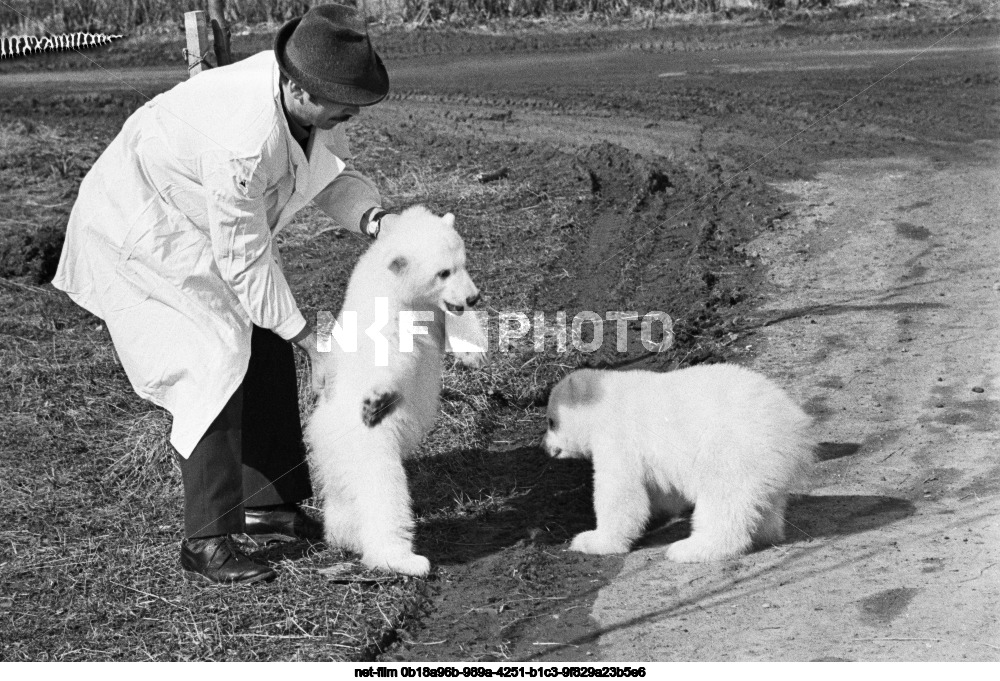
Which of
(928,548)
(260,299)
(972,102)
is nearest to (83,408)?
(260,299)

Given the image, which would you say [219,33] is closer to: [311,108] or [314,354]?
[311,108]

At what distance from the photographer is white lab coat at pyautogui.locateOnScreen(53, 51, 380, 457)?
4.07 metres

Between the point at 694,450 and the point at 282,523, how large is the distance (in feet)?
6.05

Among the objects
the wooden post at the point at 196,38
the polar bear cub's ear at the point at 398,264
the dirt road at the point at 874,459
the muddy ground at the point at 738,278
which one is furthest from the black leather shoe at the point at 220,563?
the wooden post at the point at 196,38

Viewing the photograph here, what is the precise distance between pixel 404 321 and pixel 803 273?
4176 mm

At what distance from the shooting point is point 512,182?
32.9 ft

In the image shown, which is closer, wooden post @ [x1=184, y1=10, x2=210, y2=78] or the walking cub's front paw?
the walking cub's front paw

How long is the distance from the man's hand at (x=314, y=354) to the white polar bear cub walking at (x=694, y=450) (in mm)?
1252

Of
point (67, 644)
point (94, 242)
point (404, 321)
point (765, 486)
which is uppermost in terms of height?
point (94, 242)

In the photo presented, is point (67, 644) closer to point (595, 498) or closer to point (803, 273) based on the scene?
point (595, 498)

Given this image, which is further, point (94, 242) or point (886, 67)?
point (886, 67)

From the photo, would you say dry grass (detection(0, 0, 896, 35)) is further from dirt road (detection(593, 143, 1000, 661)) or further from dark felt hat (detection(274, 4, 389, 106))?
dark felt hat (detection(274, 4, 389, 106))

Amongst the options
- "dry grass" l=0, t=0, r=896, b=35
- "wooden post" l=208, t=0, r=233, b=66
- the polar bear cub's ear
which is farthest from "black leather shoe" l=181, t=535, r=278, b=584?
"dry grass" l=0, t=0, r=896, b=35

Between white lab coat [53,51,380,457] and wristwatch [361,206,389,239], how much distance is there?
355mm
